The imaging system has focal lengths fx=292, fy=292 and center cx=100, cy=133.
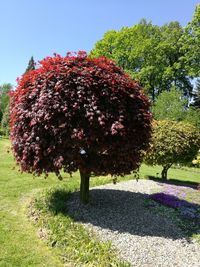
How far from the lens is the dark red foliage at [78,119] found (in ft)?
16.0

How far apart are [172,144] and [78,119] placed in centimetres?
523

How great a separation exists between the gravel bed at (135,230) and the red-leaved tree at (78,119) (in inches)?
32.2

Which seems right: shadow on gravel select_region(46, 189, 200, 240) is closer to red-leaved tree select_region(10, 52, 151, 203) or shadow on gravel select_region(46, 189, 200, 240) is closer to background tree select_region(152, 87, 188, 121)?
red-leaved tree select_region(10, 52, 151, 203)

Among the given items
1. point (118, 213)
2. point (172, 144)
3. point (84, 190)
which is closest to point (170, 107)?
point (172, 144)

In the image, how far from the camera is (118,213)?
18.2 feet

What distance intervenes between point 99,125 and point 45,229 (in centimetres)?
200

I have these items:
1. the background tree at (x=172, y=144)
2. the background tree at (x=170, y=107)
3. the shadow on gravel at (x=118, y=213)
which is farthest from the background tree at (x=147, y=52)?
the shadow on gravel at (x=118, y=213)

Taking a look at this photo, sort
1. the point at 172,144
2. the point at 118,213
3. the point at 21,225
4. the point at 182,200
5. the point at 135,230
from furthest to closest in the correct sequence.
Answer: the point at 172,144 < the point at 182,200 < the point at 118,213 < the point at 21,225 < the point at 135,230

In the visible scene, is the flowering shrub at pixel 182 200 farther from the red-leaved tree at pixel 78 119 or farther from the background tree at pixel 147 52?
the background tree at pixel 147 52

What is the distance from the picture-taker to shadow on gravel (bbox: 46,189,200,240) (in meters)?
5.02

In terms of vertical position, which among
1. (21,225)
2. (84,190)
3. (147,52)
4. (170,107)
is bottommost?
(21,225)

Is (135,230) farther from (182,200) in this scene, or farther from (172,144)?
(172,144)

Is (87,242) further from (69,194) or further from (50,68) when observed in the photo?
(50,68)

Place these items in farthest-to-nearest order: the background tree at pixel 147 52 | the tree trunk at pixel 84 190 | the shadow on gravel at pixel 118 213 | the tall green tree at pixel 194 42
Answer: the background tree at pixel 147 52
the tall green tree at pixel 194 42
the tree trunk at pixel 84 190
the shadow on gravel at pixel 118 213
